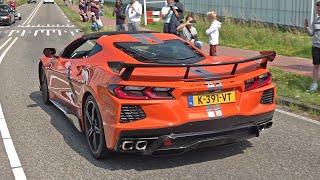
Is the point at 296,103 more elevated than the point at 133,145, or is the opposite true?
the point at 133,145

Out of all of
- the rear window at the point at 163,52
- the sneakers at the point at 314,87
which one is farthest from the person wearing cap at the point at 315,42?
the rear window at the point at 163,52

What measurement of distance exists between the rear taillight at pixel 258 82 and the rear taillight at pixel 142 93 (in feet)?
3.01

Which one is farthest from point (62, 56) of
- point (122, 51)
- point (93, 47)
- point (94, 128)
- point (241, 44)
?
point (241, 44)

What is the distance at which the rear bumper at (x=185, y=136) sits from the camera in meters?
4.68

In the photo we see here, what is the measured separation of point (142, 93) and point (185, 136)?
23.6 inches

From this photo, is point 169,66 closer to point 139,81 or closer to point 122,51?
point 139,81

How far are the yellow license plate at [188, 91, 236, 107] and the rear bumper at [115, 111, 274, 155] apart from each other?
0.19 m

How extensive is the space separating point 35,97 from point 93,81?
406 centimetres

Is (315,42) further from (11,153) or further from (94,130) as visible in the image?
(11,153)

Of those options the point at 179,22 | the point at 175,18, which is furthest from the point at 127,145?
the point at 179,22

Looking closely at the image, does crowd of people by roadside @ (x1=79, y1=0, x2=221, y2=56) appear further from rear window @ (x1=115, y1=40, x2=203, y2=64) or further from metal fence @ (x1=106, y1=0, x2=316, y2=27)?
metal fence @ (x1=106, y1=0, x2=316, y2=27)

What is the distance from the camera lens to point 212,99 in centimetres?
485

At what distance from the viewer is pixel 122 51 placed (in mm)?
5855

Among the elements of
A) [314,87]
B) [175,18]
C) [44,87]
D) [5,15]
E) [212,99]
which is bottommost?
[314,87]
